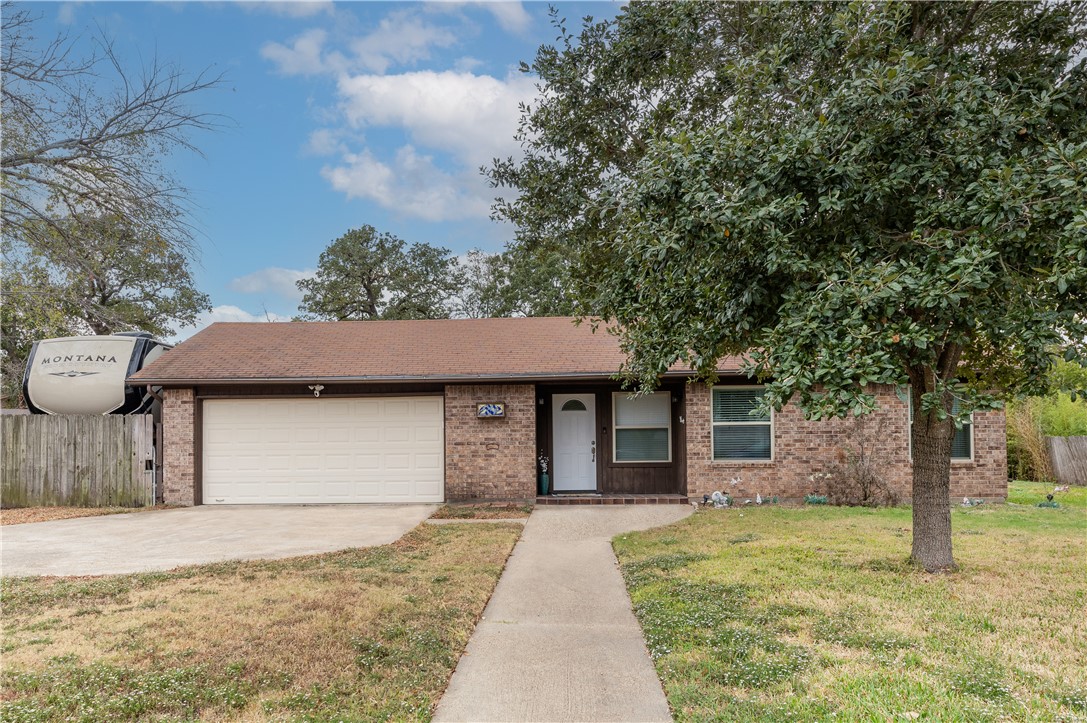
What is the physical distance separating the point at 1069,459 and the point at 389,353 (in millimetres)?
15702

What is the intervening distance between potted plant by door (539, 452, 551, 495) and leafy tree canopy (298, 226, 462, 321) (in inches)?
563

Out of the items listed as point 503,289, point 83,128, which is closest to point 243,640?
point 83,128

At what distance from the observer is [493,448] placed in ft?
37.4

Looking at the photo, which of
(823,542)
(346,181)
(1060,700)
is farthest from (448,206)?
(1060,700)

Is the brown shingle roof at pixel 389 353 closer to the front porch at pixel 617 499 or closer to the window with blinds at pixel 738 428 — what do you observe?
the window with blinds at pixel 738 428

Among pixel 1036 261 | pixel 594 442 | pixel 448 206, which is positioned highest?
pixel 448 206

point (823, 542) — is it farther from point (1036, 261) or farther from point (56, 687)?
point (56, 687)

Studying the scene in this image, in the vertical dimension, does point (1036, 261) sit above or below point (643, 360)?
above

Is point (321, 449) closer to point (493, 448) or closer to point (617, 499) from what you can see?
point (493, 448)

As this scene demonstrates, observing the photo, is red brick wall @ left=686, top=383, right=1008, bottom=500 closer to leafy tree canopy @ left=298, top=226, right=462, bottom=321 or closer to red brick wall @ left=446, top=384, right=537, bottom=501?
red brick wall @ left=446, top=384, right=537, bottom=501

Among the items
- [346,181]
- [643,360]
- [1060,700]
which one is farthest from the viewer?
[346,181]

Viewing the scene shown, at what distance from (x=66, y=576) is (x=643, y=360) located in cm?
609

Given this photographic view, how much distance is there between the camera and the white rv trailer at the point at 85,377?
12.1 meters

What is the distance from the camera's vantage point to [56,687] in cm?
351
